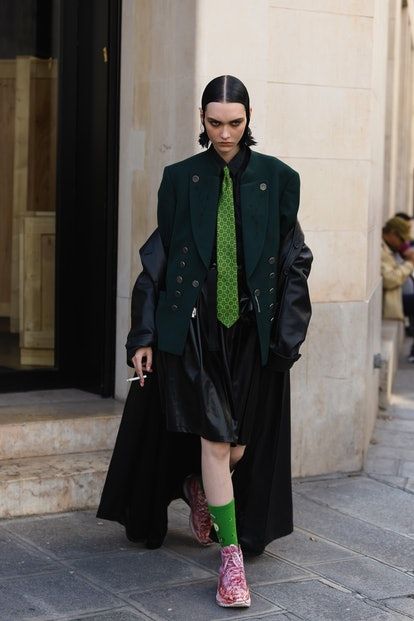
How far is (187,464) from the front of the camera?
531 cm

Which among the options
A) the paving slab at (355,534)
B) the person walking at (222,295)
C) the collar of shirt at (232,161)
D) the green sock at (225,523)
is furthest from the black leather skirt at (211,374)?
the paving slab at (355,534)

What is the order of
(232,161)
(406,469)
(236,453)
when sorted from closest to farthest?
(232,161) < (236,453) < (406,469)

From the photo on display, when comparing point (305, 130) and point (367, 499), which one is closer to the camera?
point (367, 499)

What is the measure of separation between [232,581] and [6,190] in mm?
3197

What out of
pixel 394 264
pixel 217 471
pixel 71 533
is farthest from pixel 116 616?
pixel 394 264

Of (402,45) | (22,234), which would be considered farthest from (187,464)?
(402,45)

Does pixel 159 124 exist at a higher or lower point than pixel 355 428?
higher

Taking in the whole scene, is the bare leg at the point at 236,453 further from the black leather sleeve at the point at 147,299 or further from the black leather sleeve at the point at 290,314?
the black leather sleeve at the point at 147,299

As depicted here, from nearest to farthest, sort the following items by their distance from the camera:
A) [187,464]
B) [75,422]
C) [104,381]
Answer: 1. [187,464]
2. [75,422]
3. [104,381]

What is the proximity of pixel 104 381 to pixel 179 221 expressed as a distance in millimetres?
2095

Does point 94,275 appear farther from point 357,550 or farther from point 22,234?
point 357,550

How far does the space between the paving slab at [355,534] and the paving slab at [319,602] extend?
0.54m

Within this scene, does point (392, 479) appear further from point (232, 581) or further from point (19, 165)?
point (19, 165)

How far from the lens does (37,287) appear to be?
23.4 feet
